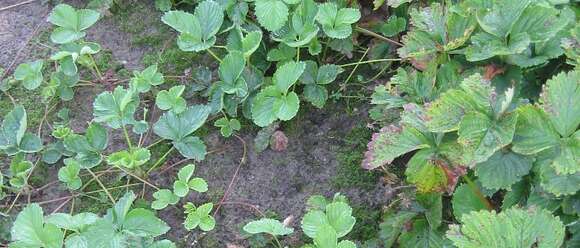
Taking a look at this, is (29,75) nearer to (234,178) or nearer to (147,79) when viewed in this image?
(147,79)

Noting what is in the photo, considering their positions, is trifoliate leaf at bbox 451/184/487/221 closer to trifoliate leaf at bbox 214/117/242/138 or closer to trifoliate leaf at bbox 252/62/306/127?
trifoliate leaf at bbox 252/62/306/127

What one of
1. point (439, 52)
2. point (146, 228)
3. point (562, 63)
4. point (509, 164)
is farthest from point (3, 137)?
point (562, 63)

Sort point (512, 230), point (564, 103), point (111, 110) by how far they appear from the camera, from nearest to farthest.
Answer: point (512, 230) → point (564, 103) → point (111, 110)

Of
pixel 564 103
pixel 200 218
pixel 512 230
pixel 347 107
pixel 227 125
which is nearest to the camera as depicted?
pixel 512 230

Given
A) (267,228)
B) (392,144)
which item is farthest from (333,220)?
(392,144)

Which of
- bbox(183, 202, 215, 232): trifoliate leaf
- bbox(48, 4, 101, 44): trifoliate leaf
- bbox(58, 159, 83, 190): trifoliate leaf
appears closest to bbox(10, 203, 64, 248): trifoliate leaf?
bbox(58, 159, 83, 190): trifoliate leaf

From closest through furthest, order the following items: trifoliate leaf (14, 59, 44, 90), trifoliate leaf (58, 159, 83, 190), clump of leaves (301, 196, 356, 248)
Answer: clump of leaves (301, 196, 356, 248) < trifoliate leaf (58, 159, 83, 190) < trifoliate leaf (14, 59, 44, 90)

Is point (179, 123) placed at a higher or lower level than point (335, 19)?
lower
